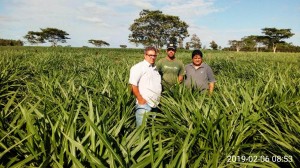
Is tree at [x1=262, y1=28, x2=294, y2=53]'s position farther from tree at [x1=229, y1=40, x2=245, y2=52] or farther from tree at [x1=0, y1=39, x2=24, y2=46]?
tree at [x1=0, y1=39, x2=24, y2=46]

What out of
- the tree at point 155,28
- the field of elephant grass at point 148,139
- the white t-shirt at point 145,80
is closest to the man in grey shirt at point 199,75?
the field of elephant grass at point 148,139

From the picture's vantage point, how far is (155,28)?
213ft

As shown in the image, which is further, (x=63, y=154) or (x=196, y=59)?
(x=196, y=59)

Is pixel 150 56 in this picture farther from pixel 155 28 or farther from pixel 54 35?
pixel 54 35

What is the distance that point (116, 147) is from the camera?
7.04 ft

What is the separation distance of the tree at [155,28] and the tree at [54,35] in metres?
26.3

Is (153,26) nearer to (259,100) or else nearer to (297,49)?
(297,49)

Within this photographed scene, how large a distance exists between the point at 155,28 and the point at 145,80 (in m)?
62.1

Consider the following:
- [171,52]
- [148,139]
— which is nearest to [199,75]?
[171,52]

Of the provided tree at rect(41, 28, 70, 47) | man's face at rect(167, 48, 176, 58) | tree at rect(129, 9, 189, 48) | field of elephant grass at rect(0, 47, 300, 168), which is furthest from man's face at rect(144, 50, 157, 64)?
tree at rect(41, 28, 70, 47)

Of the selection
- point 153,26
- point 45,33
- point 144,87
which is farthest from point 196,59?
point 45,33

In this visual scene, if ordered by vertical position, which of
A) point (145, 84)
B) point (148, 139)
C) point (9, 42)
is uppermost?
point (9, 42)

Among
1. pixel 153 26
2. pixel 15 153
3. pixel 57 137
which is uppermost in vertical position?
pixel 153 26

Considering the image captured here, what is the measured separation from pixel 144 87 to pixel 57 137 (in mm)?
1893
